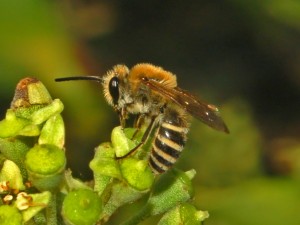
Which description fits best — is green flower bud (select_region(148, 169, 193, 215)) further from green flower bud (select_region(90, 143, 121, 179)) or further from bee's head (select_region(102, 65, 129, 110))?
bee's head (select_region(102, 65, 129, 110))

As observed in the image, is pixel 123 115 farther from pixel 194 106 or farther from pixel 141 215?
pixel 141 215

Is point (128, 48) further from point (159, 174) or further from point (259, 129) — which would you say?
point (159, 174)

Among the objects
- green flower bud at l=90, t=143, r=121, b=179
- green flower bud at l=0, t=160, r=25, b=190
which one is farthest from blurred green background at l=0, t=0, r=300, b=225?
green flower bud at l=0, t=160, r=25, b=190

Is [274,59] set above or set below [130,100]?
below

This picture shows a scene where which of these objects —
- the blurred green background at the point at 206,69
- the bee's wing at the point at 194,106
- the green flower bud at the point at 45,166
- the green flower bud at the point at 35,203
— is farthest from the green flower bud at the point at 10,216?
the blurred green background at the point at 206,69

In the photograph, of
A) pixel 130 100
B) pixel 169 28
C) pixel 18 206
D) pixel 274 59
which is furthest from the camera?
pixel 169 28

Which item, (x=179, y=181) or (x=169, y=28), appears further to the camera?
(x=169, y=28)

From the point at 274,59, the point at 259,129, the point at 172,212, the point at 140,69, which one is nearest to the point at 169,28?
the point at 274,59
